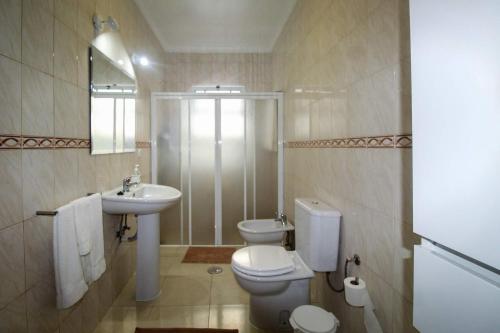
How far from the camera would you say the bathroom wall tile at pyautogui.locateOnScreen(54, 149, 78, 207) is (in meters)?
1.36

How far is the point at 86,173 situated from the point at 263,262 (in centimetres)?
125

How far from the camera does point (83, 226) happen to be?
1362 millimetres

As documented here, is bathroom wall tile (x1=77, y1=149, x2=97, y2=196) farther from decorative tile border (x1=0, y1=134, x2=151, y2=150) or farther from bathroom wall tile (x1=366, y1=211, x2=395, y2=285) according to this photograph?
bathroom wall tile (x1=366, y1=211, x2=395, y2=285)

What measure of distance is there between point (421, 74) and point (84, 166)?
177cm

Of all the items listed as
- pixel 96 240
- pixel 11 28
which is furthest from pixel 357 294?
pixel 11 28

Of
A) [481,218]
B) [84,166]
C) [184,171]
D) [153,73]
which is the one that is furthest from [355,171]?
[153,73]

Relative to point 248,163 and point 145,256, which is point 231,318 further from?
point 248,163

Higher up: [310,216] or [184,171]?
[184,171]

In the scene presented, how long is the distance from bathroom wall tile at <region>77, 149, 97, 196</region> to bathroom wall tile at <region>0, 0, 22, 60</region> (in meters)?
0.63

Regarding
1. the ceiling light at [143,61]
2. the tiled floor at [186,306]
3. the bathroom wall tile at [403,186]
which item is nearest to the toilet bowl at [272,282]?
the tiled floor at [186,306]

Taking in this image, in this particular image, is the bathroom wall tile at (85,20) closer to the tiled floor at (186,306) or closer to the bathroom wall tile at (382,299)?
the tiled floor at (186,306)

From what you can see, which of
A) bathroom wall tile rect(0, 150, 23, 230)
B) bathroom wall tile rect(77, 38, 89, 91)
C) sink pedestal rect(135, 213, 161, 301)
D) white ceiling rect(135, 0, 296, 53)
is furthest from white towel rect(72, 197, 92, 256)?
white ceiling rect(135, 0, 296, 53)

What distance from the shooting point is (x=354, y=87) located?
1.40 m

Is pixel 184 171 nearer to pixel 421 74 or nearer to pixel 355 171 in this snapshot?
pixel 355 171
